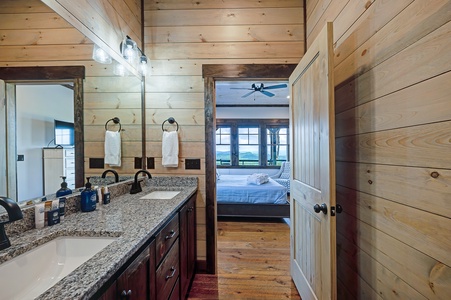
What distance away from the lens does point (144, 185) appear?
2.33m

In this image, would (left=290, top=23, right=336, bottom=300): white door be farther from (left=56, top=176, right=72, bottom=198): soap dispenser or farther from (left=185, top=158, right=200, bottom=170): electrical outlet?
(left=56, top=176, right=72, bottom=198): soap dispenser

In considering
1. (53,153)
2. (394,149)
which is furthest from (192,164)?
(394,149)

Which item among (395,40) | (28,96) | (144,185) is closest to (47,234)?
(28,96)

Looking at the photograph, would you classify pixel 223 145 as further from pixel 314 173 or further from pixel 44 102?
pixel 44 102

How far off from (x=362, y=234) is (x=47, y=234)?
5.44 ft

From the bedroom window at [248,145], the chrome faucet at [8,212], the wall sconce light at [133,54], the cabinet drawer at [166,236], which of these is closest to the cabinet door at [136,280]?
the cabinet drawer at [166,236]

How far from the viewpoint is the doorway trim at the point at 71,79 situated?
3.52ft

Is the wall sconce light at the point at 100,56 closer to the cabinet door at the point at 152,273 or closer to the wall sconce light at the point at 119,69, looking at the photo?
the wall sconce light at the point at 119,69

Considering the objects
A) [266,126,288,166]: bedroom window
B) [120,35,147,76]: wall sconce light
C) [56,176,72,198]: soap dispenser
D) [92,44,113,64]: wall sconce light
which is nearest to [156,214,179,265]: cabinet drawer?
[56,176,72,198]: soap dispenser

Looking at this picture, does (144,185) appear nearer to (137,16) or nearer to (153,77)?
(153,77)

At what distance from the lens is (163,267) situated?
1303mm

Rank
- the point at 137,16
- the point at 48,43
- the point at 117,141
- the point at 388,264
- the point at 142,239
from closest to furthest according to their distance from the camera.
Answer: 1. the point at 142,239
2. the point at 388,264
3. the point at 48,43
4. the point at 117,141
5. the point at 137,16

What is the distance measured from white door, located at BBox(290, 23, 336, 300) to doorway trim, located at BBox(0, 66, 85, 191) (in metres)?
1.62

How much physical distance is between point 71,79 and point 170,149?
107 cm
